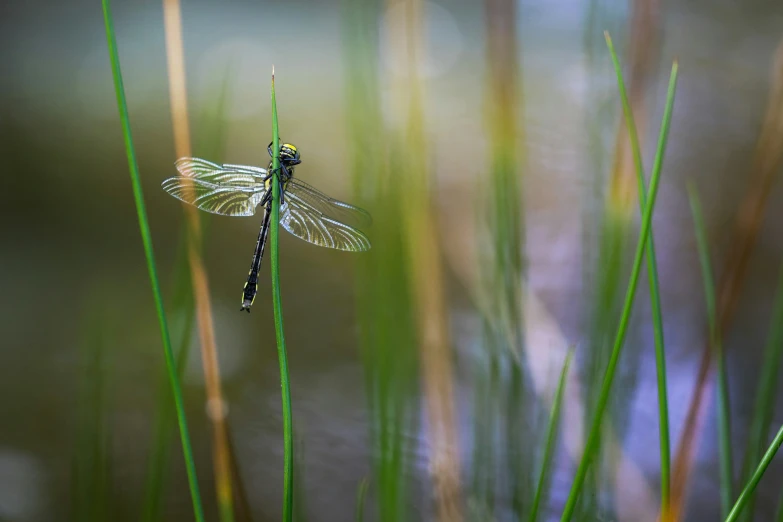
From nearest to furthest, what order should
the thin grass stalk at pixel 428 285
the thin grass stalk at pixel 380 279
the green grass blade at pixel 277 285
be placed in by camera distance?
1. the green grass blade at pixel 277 285
2. the thin grass stalk at pixel 380 279
3. the thin grass stalk at pixel 428 285

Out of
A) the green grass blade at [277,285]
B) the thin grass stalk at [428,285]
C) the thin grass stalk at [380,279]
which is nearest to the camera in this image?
the green grass blade at [277,285]

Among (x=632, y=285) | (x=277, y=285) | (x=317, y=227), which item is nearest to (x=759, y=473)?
(x=632, y=285)

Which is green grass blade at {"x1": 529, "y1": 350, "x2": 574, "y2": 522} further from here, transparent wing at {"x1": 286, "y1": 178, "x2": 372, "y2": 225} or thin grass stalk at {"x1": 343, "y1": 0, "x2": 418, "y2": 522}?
transparent wing at {"x1": 286, "y1": 178, "x2": 372, "y2": 225}

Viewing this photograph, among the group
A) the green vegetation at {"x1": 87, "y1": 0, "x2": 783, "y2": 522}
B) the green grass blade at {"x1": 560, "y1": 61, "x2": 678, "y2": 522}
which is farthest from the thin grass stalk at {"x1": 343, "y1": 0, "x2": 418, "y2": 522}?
the green grass blade at {"x1": 560, "y1": 61, "x2": 678, "y2": 522}

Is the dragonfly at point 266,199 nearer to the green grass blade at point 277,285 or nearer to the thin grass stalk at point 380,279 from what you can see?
the thin grass stalk at point 380,279

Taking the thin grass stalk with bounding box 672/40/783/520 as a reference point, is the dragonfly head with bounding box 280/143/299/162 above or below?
above

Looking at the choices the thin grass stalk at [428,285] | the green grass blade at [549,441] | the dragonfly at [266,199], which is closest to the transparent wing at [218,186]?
the dragonfly at [266,199]

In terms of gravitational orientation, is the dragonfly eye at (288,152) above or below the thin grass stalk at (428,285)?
above

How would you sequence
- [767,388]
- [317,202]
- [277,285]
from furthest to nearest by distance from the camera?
[317,202] < [767,388] < [277,285]

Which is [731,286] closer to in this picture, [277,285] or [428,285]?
[428,285]
